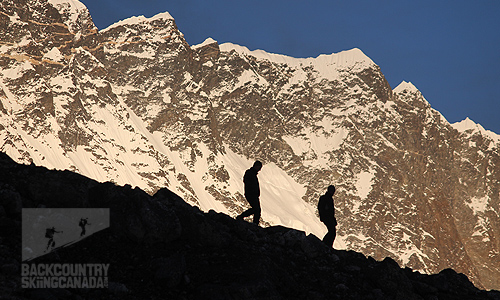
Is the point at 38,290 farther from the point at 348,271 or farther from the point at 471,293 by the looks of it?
the point at 471,293

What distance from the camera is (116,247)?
15.1 meters

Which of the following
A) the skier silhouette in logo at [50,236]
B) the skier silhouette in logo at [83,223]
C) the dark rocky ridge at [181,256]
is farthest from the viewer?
the skier silhouette in logo at [83,223]

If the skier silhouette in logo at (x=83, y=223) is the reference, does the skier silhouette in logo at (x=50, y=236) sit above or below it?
below

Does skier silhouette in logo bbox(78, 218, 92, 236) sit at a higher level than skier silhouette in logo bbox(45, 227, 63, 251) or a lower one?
higher

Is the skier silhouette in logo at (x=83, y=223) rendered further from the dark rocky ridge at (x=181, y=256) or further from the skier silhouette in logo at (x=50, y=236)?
the skier silhouette in logo at (x=50, y=236)

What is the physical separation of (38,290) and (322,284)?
22.2 feet

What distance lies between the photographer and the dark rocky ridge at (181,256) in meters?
14.0

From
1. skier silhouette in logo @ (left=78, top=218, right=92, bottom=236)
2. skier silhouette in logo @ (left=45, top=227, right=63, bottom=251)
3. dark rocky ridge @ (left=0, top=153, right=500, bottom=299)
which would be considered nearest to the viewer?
dark rocky ridge @ (left=0, top=153, right=500, bottom=299)

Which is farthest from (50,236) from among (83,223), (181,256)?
(181,256)

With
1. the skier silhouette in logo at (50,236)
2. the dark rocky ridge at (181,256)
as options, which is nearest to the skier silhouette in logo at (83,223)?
the dark rocky ridge at (181,256)

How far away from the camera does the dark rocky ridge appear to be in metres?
14.0

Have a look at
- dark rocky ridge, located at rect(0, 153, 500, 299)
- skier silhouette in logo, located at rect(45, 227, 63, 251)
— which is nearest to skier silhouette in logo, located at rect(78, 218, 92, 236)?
dark rocky ridge, located at rect(0, 153, 500, 299)

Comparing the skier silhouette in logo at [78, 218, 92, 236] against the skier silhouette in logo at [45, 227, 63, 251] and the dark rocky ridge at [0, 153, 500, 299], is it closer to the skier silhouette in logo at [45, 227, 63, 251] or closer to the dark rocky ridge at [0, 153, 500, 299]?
the dark rocky ridge at [0, 153, 500, 299]

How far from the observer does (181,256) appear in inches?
580
